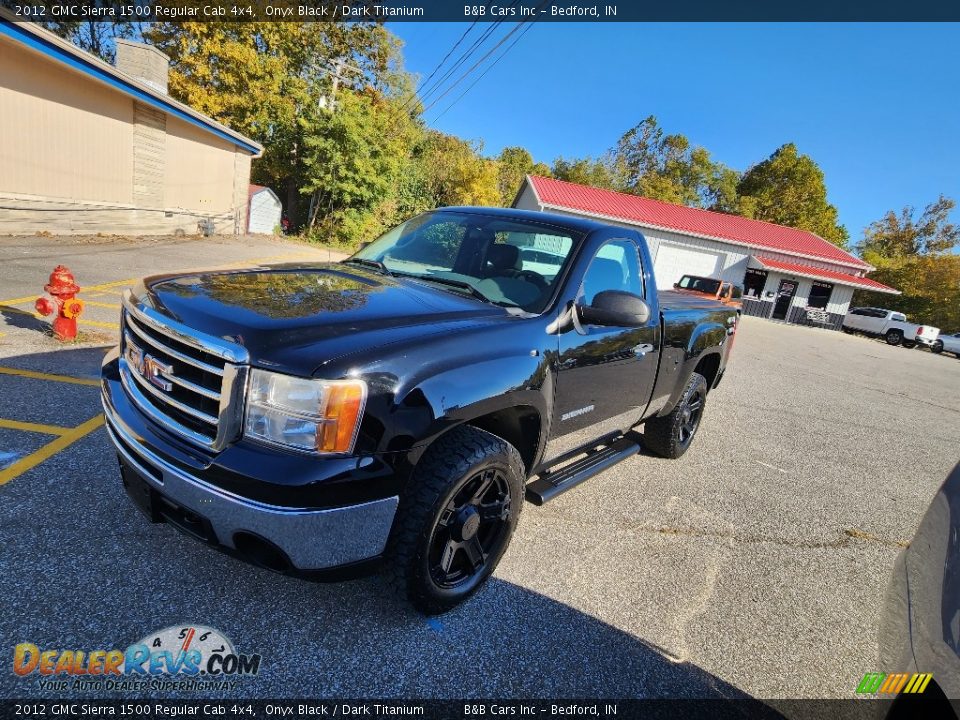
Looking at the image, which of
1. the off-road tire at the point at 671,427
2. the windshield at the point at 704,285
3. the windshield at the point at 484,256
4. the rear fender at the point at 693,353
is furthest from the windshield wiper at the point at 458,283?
the windshield at the point at 704,285

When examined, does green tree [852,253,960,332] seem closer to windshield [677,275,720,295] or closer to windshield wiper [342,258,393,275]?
windshield [677,275,720,295]

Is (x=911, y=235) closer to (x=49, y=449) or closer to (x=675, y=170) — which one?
(x=675, y=170)

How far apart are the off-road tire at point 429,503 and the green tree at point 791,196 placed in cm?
5925

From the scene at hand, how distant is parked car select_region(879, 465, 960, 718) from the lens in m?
1.26

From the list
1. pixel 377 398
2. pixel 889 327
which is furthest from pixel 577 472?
pixel 889 327

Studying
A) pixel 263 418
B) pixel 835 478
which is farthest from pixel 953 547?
pixel 835 478

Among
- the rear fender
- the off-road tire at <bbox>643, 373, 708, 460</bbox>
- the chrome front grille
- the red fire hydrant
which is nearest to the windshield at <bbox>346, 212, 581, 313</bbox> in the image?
the chrome front grille

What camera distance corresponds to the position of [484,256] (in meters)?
3.19

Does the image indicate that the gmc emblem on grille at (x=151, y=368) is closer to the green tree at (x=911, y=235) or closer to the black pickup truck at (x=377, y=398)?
the black pickup truck at (x=377, y=398)

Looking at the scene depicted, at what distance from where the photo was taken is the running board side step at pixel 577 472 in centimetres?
275

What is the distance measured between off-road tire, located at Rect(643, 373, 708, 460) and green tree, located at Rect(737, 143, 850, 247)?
56415mm

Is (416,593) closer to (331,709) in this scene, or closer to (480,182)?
(331,709)

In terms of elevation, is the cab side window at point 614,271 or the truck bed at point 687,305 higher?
the cab side window at point 614,271

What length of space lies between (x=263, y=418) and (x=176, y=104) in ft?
57.4
